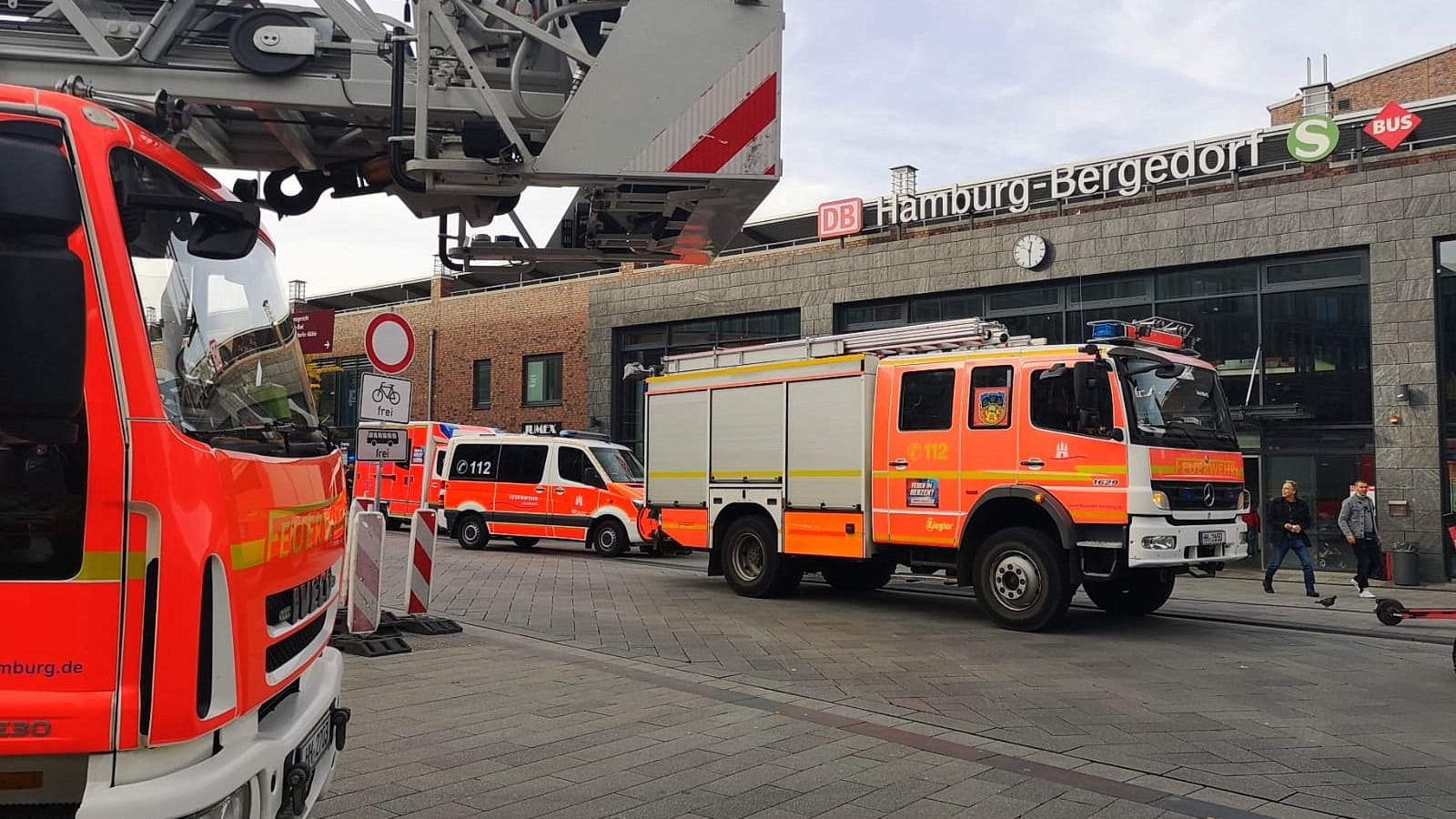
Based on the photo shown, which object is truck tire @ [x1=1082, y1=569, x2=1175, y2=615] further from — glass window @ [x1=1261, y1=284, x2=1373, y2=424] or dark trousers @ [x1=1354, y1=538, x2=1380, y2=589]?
glass window @ [x1=1261, y1=284, x2=1373, y2=424]

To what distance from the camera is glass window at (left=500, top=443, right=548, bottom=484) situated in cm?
2120

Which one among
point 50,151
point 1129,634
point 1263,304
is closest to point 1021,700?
point 1129,634

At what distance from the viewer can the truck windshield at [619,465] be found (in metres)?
20.4

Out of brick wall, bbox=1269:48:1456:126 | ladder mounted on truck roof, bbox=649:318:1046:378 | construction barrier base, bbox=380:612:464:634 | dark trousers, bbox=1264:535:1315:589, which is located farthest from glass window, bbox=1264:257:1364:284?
construction barrier base, bbox=380:612:464:634

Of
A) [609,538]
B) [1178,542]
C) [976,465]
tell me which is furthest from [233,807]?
[609,538]

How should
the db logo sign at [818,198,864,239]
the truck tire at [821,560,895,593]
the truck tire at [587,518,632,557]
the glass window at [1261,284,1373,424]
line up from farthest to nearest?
the db logo sign at [818,198,864,239]
the truck tire at [587,518,632,557]
the glass window at [1261,284,1373,424]
the truck tire at [821,560,895,593]

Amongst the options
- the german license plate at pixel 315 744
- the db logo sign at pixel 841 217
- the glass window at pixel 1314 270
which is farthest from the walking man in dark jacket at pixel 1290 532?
the german license plate at pixel 315 744

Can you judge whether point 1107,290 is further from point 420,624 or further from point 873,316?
point 420,624

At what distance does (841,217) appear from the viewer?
24656 mm

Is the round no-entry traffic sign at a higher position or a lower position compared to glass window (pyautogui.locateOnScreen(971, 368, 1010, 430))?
higher

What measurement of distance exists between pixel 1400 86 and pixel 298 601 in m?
35.8

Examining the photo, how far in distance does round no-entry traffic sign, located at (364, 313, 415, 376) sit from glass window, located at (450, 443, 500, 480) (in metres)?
11.9

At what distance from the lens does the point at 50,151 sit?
265 cm

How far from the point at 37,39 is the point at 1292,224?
18858mm
